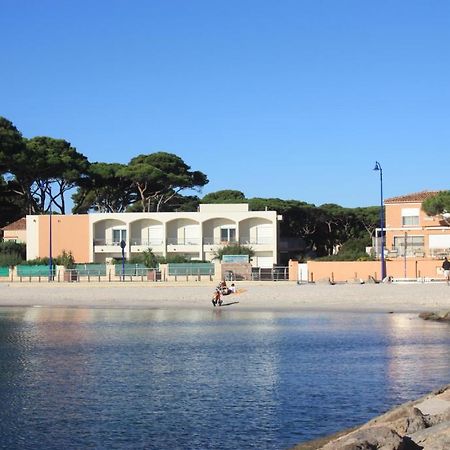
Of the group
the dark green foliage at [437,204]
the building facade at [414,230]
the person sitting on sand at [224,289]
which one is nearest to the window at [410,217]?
the building facade at [414,230]

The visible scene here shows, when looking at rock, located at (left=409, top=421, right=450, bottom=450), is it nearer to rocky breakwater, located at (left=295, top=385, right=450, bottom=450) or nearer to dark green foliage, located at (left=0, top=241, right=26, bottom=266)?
rocky breakwater, located at (left=295, top=385, right=450, bottom=450)

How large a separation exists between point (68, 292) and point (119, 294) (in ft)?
12.4

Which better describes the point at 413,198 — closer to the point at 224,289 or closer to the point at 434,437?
the point at 224,289

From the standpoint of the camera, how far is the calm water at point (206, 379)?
1577 centimetres

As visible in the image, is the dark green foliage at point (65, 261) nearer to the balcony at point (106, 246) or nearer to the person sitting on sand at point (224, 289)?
the balcony at point (106, 246)

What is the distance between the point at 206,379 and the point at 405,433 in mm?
10014

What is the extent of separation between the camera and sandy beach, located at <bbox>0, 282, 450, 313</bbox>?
45.4 m

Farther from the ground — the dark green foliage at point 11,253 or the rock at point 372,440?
the dark green foliage at point 11,253

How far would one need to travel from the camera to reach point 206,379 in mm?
22047

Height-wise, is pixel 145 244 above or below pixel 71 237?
below

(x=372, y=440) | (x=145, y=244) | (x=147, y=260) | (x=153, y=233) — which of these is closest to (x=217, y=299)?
(x=147, y=260)

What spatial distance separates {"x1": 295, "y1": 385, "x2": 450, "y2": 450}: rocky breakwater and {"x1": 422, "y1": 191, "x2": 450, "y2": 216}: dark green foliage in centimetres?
4880

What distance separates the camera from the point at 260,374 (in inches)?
898

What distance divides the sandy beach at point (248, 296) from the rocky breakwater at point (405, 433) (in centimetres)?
2985
